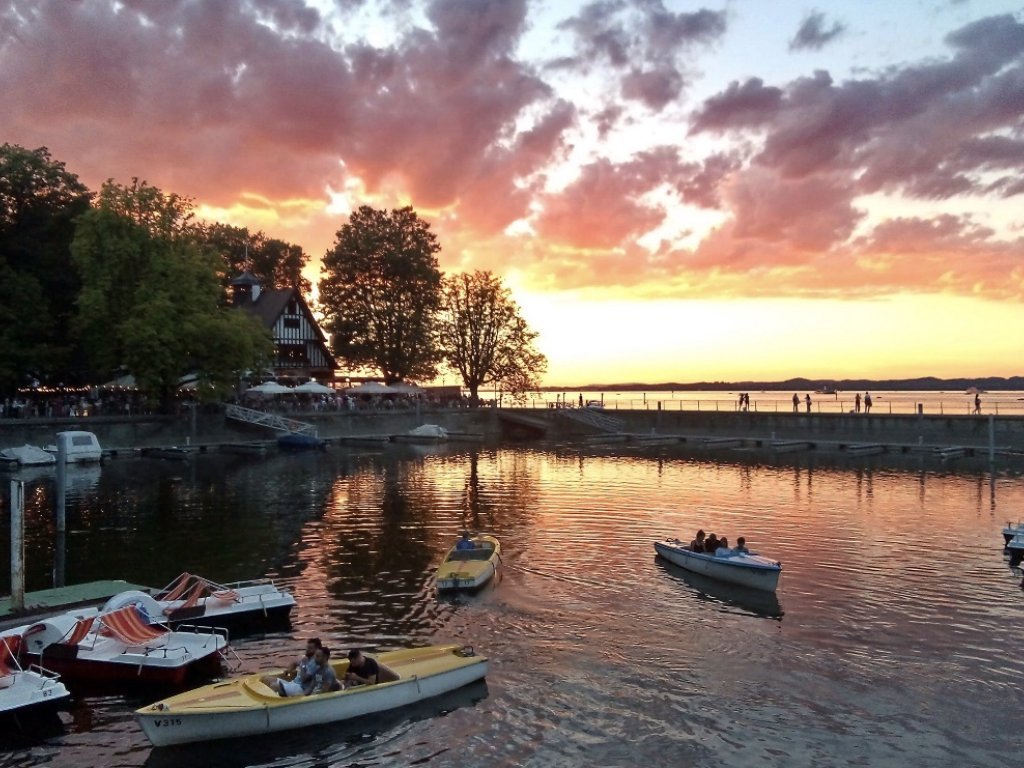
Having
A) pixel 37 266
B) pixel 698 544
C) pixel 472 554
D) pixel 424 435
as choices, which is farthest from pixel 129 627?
pixel 424 435

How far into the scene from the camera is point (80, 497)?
42.2 meters

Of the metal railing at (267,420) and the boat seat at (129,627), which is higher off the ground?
the metal railing at (267,420)

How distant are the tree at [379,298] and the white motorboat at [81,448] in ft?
114

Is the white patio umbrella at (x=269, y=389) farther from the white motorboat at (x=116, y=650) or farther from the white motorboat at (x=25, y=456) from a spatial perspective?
the white motorboat at (x=116, y=650)

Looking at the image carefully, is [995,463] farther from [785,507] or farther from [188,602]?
[188,602]

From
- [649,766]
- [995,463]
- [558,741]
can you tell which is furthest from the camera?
[995,463]

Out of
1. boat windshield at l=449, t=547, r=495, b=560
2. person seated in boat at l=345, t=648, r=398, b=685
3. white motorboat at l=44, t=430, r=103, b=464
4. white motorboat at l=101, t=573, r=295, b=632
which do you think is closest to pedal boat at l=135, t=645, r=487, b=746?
person seated in boat at l=345, t=648, r=398, b=685

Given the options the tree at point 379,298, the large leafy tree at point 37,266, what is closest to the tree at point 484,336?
the tree at point 379,298

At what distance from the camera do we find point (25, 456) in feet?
185

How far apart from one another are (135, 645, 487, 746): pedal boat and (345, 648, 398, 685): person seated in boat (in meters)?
0.17

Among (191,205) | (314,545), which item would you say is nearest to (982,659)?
(314,545)

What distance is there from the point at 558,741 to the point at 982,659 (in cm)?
1039

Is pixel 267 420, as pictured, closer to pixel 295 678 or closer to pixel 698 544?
pixel 698 544

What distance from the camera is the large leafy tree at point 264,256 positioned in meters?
99.1
